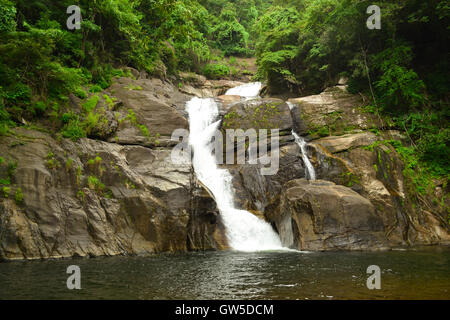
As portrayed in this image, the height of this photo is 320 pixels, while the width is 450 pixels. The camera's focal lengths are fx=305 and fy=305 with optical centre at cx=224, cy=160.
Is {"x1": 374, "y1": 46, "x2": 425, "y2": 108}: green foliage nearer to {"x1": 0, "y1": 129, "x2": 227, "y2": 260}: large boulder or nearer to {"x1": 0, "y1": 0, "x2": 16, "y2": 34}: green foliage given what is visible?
{"x1": 0, "y1": 129, "x2": 227, "y2": 260}: large boulder

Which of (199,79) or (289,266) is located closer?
(289,266)

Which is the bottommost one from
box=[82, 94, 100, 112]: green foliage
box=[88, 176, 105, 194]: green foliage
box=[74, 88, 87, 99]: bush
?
box=[88, 176, 105, 194]: green foliage

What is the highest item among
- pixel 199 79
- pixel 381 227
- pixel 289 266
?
pixel 199 79

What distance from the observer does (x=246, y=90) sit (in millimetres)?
29672

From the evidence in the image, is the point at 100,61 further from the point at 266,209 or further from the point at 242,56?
the point at 242,56

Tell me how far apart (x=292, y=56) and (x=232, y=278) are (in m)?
20.9

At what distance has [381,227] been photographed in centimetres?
1343

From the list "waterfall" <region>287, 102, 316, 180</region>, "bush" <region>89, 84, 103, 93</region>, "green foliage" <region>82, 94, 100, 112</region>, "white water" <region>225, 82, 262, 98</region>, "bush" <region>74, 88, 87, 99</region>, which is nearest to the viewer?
"green foliage" <region>82, 94, 100, 112</region>

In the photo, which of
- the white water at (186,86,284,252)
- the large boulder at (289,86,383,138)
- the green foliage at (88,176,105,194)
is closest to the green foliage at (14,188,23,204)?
the green foliage at (88,176,105,194)

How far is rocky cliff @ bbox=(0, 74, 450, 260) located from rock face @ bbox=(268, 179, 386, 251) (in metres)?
0.04

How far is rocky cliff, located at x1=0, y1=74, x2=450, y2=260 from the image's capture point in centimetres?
1069

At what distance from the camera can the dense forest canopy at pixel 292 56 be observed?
12.7 metres

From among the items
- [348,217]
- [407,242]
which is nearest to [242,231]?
[348,217]

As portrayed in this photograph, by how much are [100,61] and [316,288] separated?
59.3 feet
